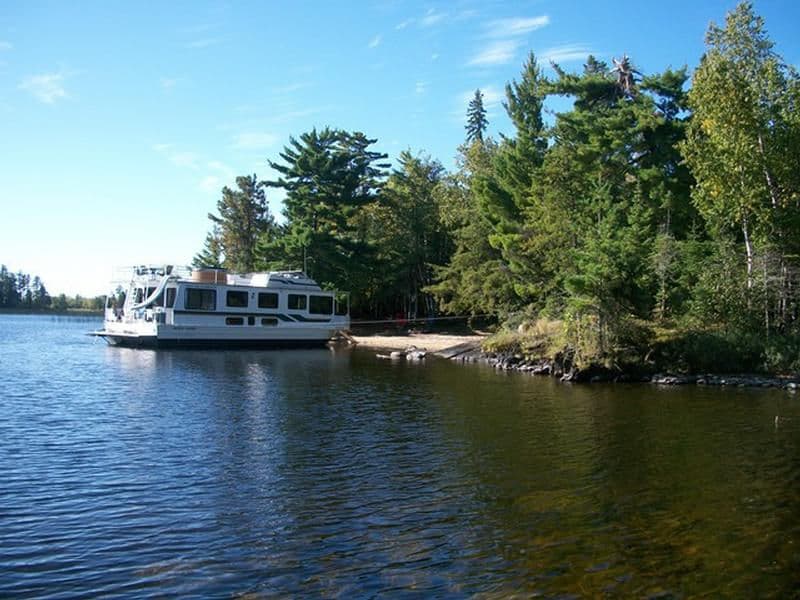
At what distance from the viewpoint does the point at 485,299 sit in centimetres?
3931

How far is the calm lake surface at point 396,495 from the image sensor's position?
22.3 feet

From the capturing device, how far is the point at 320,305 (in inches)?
1581

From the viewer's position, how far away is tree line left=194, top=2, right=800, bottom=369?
23.6m

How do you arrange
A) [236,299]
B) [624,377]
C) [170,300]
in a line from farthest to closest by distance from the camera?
1. [236,299]
2. [170,300]
3. [624,377]

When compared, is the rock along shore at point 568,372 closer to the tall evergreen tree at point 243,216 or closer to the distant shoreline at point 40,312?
the tall evergreen tree at point 243,216

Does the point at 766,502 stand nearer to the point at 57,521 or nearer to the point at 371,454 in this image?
the point at 371,454

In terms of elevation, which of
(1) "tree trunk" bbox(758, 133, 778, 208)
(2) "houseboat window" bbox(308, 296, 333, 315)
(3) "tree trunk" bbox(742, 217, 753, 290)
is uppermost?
(1) "tree trunk" bbox(758, 133, 778, 208)

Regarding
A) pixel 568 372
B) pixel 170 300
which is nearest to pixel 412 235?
pixel 170 300

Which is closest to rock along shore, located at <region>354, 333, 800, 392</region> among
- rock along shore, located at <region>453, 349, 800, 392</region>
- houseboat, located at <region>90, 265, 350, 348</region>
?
rock along shore, located at <region>453, 349, 800, 392</region>

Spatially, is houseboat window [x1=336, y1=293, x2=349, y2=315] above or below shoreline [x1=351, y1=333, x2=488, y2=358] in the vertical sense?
above

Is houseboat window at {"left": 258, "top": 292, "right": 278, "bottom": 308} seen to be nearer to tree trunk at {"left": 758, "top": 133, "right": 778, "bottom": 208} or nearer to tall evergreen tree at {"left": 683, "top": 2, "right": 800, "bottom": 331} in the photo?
tall evergreen tree at {"left": 683, "top": 2, "right": 800, "bottom": 331}

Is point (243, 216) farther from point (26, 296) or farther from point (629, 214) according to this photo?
point (26, 296)

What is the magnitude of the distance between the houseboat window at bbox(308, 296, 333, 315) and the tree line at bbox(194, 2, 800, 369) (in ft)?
20.1

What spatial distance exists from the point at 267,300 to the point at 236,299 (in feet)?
6.19
